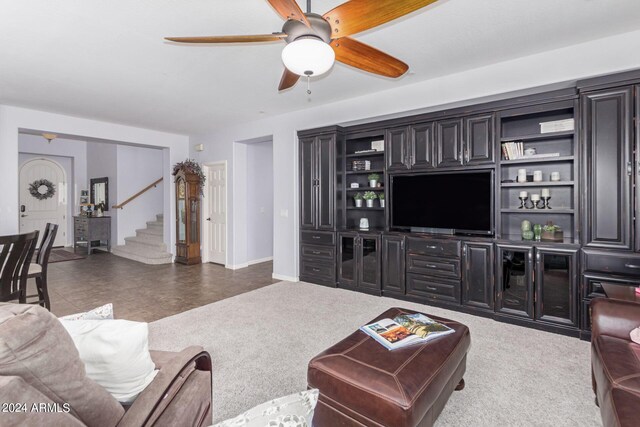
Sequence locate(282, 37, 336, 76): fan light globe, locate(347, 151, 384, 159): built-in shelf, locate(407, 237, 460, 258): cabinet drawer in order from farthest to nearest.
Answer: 1. locate(347, 151, 384, 159): built-in shelf
2. locate(407, 237, 460, 258): cabinet drawer
3. locate(282, 37, 336, 76): fan light globe

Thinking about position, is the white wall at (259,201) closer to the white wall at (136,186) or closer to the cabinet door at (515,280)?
the white wall at (136,186)

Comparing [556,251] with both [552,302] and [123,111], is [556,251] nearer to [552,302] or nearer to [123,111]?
[552,302]

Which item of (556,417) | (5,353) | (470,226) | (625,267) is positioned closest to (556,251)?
(625,267)

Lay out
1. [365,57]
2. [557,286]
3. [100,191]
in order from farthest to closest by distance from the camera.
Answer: [100,191], [557,286], [365,57]

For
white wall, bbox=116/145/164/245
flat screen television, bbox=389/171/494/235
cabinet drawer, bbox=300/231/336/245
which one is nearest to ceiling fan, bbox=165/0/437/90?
flat screen television, bbox=389/171/494/235

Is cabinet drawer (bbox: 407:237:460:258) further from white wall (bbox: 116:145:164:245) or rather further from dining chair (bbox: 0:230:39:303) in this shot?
white wall (bbox: 116:145:164:245)

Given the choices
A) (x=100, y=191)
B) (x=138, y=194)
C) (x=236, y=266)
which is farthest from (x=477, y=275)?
(x=100, y=191)

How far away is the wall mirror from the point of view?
827 cm

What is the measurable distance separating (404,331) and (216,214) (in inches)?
211

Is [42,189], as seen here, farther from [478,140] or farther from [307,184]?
[478,140]

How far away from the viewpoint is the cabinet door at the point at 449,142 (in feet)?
12.0

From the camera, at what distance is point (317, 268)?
4.82 m

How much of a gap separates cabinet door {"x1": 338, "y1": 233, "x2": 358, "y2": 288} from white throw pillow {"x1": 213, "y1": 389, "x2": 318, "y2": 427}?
364cm

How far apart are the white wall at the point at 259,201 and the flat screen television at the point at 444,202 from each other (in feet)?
10.3
